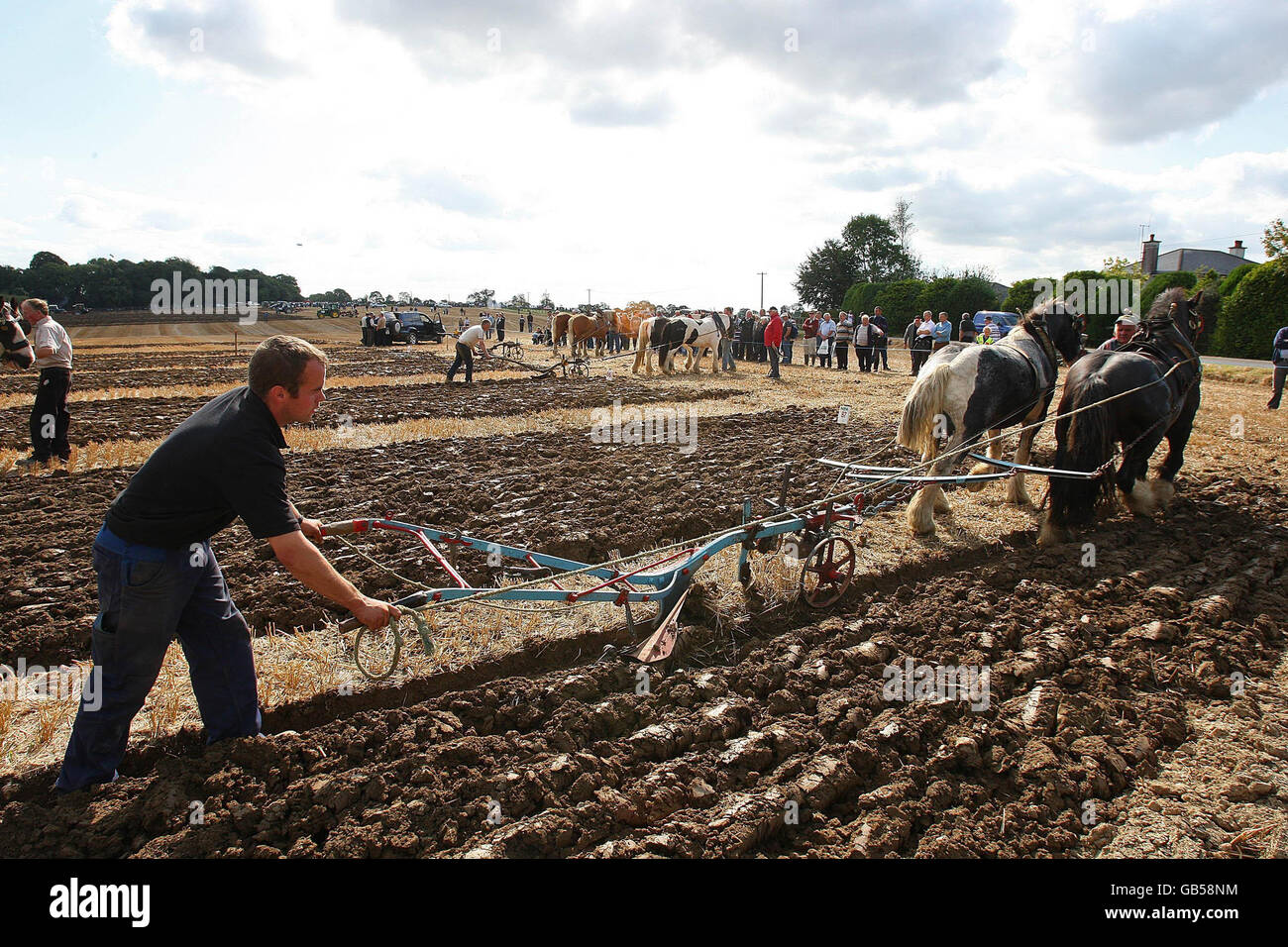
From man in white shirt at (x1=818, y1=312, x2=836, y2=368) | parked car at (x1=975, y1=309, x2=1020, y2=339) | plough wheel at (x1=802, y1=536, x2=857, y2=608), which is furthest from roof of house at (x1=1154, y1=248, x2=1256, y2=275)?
plough wheel at (x1=802, y1=536, x2=857, y2=608)

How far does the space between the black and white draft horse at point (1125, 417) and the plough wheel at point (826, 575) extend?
2547 mm

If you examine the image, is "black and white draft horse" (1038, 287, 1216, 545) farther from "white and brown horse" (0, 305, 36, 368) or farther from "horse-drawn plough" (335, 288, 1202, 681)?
"white and brown horse" (0, 305, 36, 368)

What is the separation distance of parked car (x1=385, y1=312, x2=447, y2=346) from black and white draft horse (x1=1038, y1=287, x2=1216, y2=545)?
3744 cm

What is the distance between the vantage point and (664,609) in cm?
466

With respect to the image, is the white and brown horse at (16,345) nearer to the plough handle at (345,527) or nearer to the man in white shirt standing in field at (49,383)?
the man in white shirt standing in field at (49,383)

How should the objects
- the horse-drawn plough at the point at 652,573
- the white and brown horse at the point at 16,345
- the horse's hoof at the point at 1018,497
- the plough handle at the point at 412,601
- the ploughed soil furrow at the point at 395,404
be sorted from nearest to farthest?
the plough handle at the point at 412,601 < the horse-drawn plough at the point at 652,573 < the horse's hoof at the point at 1018,497 < the white and brown horse at the point at 16,345 < the ploughed soil furrow at the point at 395,404

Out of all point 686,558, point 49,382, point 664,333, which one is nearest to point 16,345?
point 49,382

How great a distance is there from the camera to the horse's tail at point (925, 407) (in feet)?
22.3

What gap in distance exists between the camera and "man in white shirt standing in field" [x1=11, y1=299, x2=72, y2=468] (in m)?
8.32

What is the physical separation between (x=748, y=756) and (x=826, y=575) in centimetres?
197

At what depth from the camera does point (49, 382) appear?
8742 mm

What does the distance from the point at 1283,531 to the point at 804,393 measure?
36.8ft

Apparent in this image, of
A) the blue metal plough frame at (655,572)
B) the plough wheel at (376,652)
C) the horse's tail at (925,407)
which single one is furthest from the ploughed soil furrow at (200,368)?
the blue metal plough frame at (655,572)
